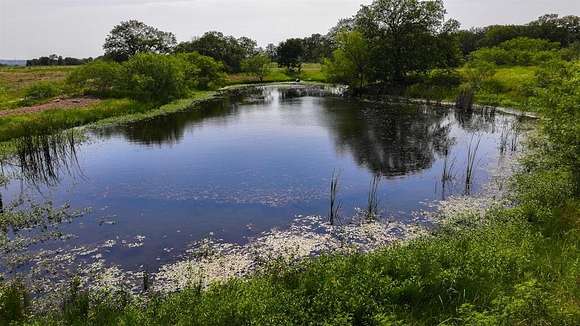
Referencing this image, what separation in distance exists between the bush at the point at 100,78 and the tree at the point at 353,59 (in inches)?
1416

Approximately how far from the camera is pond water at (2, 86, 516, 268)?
687 inches

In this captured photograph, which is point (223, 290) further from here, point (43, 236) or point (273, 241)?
point (43, 236)

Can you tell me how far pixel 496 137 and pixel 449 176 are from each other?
1374 cm

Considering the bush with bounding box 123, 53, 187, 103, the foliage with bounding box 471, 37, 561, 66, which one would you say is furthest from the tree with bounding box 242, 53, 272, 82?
the foliage with bounding box 471, 37, 561, 66

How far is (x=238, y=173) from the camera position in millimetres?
25312

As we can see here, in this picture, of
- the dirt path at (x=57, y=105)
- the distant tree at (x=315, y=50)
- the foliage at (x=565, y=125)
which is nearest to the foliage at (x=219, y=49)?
the distant tree at (x=315, y=50)

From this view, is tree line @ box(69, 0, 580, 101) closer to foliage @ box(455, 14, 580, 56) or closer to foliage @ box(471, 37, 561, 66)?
foliage @ box(471, 37, 561, 66)

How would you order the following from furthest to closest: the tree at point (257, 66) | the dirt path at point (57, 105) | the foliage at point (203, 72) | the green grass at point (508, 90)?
the tree at point (257, 66)
the foliage at point (203, 72)
the green grass at point (508, 90)
the dirt path at point (57, 105)

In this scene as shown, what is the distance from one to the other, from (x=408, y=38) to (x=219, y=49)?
56.6 metres

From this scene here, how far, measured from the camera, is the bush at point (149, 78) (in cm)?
5265

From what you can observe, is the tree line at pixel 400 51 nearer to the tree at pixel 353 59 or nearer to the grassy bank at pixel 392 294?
the tree at pixel 353 59

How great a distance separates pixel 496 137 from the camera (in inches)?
1331

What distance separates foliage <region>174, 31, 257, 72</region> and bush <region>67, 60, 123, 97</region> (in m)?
50.8

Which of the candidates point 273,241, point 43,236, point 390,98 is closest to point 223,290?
point 273,241
